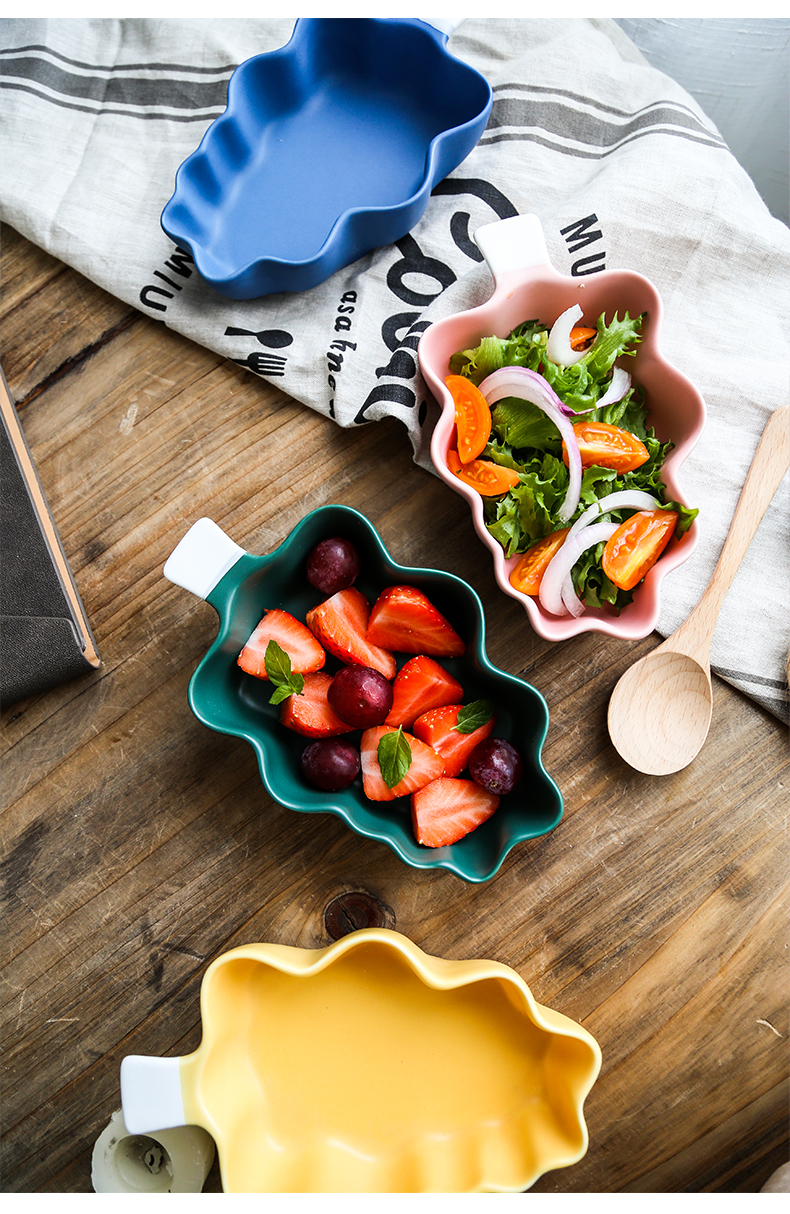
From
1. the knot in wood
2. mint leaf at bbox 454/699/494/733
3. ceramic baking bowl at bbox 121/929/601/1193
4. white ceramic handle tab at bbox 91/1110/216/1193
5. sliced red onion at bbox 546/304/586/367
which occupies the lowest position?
white ceramic handle tab at bbox 91/1110/216/1193

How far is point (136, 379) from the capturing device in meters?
1.38

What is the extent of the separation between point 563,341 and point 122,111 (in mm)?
940

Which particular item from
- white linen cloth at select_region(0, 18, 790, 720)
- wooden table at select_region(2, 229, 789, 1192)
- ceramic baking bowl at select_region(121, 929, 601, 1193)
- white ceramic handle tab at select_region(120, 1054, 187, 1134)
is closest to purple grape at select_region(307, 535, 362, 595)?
wooden table at select_region(2, 229, 789, 1192)

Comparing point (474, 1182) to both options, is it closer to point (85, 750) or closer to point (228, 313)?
point (85, 750)

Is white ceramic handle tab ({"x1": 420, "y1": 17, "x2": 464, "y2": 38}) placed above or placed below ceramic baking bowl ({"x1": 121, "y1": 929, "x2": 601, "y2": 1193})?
above

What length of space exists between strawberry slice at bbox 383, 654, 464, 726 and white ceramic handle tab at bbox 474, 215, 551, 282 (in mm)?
639

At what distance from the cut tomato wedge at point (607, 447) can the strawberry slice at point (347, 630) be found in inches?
16.3

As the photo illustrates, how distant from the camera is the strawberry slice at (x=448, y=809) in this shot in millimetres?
1203

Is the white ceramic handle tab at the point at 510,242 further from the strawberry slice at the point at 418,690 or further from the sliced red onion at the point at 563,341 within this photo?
the strawberry slice at the point at 418,690

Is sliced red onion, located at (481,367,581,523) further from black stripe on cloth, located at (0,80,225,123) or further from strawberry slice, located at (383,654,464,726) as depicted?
black stripe on cloth, located at (0,80,225,123)

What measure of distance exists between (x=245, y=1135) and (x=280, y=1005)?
0.65 ft

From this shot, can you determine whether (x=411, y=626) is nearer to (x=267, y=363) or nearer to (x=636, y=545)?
(x=636, y=545)

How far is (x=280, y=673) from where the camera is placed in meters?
1.19

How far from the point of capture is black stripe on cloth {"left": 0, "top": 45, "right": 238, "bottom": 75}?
1.43 metres
